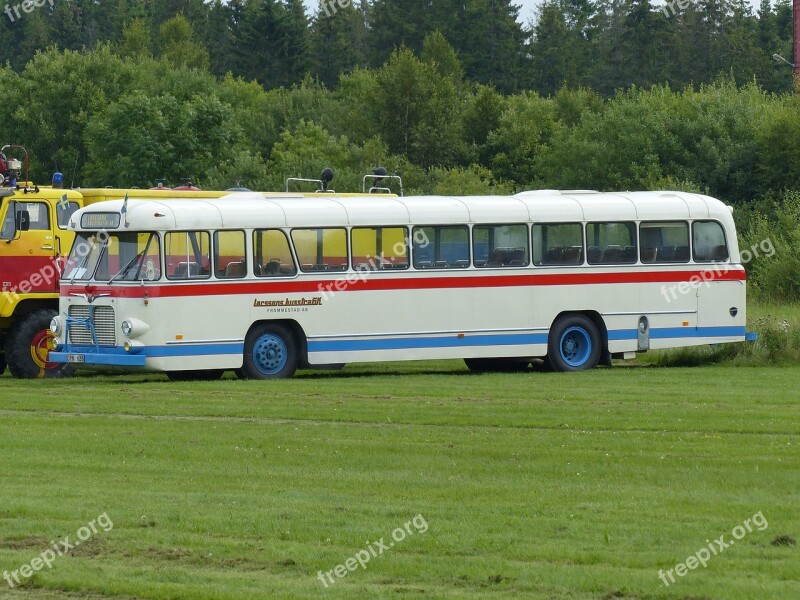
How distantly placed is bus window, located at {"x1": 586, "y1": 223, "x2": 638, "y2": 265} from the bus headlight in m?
8.02

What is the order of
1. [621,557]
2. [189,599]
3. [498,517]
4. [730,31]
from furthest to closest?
[730,31] < [498,517] < [621,557] < [189,599]

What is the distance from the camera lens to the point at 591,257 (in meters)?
28.6

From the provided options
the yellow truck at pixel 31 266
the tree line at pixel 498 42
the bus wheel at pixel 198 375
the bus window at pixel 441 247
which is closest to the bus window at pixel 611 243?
the bus window at pixel 441 247

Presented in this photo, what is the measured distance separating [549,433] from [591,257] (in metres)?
11.2

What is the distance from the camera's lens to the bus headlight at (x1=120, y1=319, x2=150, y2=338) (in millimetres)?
25234

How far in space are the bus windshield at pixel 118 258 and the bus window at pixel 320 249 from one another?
2.44m

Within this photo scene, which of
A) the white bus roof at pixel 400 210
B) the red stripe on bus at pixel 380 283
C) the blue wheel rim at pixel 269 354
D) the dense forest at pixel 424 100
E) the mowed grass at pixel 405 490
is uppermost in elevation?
the dense forest at pixel 424 100

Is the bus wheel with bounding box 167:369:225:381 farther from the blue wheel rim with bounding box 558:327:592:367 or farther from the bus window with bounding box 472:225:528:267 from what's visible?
the blue wheel rim with bounding box 558:327:592:367

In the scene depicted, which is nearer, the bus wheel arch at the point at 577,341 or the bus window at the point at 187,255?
the bus window at the point at 187,255

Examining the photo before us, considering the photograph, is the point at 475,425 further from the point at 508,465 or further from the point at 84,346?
the point at 84,346

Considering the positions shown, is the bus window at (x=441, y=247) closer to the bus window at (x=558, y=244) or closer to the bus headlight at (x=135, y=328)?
the bus window at (x=558, y=244)

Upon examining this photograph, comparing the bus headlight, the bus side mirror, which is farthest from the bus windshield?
the bus side mirror

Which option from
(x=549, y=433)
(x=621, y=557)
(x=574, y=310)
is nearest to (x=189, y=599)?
(x=621, y=557)

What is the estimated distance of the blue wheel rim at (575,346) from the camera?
2848cm
